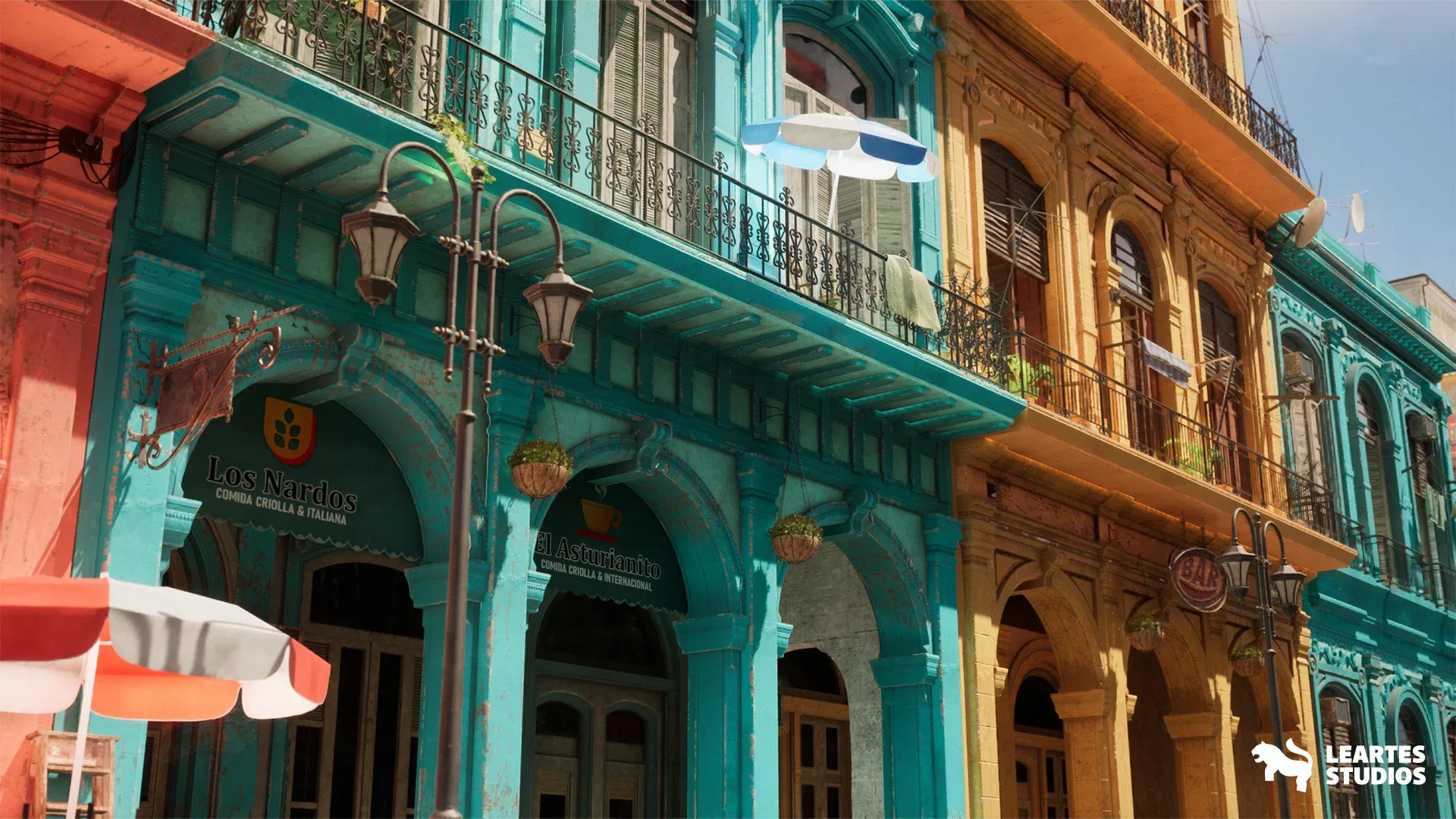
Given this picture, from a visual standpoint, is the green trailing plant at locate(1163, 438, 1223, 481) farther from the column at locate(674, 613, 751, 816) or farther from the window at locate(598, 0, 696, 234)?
the window at locate(598, 0, 696, 234)

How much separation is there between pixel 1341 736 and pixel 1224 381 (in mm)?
4996

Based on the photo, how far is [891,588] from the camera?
1294cm

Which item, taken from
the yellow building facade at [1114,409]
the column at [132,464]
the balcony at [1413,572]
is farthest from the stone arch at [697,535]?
the balcony at [1413,572]

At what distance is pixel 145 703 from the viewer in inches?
290

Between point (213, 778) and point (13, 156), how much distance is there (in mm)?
4947

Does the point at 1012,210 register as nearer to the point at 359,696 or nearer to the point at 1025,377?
the point at 1025,377

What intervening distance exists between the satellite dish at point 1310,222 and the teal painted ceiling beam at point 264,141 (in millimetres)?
15573

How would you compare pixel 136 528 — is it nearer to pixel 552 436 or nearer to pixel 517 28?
pixel 552 436

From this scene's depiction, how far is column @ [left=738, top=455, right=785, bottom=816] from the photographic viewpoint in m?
11.0

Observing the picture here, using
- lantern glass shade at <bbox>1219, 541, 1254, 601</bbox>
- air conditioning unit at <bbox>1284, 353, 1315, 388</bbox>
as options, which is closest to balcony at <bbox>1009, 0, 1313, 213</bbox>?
air conditioning unit at <bbox>1284, 353, 1315, 388</bbox>

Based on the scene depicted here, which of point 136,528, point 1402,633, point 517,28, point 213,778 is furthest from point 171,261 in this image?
point 1402,633

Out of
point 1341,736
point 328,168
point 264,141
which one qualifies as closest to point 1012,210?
point 328,168

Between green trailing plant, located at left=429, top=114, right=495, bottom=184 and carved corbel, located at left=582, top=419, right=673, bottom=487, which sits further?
carved corbel, located at left=582, top=419, right=673, bottom=487

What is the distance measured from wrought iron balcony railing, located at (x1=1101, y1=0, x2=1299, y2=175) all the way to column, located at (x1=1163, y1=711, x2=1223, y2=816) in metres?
7.36
